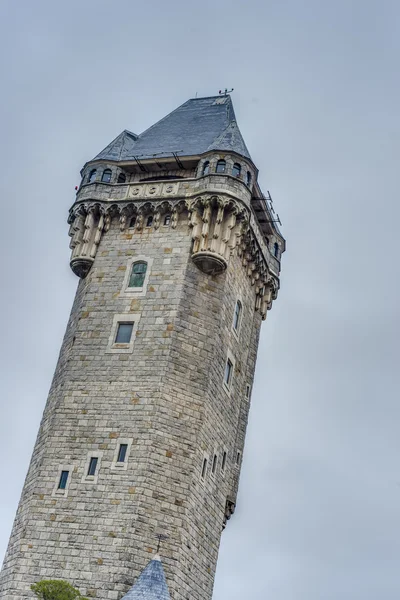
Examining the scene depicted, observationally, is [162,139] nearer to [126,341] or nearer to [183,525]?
[126,341]

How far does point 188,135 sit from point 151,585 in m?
23.5

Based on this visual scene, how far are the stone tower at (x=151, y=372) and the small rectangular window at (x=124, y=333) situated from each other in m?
0.05

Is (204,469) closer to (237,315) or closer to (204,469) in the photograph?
(204,469)

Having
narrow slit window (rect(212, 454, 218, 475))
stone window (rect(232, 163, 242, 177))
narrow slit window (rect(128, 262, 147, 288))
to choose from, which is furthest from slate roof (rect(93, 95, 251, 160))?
narrow slit window (rect(212, 454, 218, 475))

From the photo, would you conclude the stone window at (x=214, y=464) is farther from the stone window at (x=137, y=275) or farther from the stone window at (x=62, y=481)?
the stone window at (x=137, y=275)

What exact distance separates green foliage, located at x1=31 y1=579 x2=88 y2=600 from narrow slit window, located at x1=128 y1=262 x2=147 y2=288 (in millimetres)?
13623

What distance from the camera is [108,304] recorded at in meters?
39.6

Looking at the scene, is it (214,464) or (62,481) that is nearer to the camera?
(62,481)

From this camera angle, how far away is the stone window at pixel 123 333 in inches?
1494

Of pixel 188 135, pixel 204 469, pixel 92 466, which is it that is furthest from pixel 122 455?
pixel 188 135

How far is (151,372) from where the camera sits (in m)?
36.8

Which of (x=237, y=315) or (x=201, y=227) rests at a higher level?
(x=201, y=227)

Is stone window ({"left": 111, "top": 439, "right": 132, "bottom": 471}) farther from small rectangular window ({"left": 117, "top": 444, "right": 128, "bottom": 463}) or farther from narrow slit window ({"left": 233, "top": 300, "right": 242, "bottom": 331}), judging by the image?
narrow slit window ({"left": 233, "top": 300, "right": 242, "bottom": 331})

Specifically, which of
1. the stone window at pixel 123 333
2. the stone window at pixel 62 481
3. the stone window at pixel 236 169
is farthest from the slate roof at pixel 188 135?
the stone window at pixel 62 481
